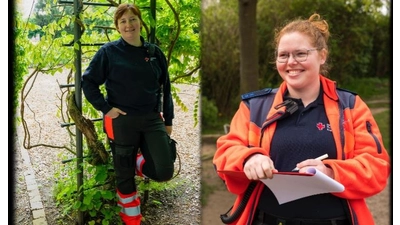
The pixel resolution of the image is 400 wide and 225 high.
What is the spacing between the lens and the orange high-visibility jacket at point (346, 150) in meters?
1.35

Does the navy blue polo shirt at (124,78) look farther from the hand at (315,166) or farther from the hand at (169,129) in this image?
the hand at (315,166)

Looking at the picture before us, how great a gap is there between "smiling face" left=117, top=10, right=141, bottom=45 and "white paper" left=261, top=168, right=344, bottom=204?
0.91 metres

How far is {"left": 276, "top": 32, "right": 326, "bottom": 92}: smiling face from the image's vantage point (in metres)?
1.39

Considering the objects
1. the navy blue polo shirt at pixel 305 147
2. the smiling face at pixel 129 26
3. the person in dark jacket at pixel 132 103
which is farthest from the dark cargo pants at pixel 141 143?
the navy blue polo shirt at pixel 305 147

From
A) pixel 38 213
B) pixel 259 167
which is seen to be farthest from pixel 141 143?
pixel 259 167

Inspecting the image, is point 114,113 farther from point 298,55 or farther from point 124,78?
point 298,55

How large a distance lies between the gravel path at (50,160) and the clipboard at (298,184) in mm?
697

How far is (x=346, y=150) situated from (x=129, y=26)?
3.41ft

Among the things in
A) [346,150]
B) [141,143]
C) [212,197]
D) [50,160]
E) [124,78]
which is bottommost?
[212,197]

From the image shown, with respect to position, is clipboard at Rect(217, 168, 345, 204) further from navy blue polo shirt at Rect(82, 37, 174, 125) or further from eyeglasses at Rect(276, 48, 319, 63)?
navy blue polo shirt at Rect(82, 37, 174, 125)

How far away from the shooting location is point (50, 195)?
2.31 meters

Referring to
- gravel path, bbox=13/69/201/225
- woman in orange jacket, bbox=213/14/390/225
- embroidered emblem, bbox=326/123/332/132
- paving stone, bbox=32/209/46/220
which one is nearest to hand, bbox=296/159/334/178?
woman in orange jacket, bbox=213/14/390/225

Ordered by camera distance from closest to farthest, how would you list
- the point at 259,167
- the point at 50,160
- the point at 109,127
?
the point at 259,167 → the point at 109,127 → the point at 50,160

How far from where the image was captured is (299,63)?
1394 mm
